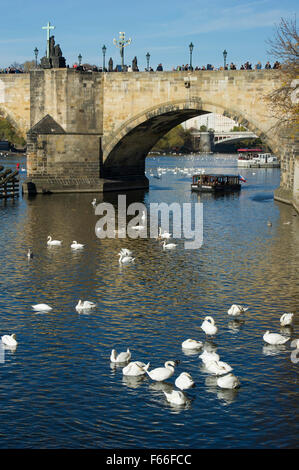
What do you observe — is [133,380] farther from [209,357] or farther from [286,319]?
[286,319]

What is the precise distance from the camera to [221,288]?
72.6 feet

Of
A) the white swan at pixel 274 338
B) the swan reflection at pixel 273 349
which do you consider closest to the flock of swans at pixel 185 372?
the white swan at pixel 274 338

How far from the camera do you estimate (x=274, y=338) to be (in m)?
16.2

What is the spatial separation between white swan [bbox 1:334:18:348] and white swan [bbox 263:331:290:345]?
239 inches

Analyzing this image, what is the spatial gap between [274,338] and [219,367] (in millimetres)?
2517

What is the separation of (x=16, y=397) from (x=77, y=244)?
1578cm

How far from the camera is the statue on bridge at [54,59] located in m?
52.2

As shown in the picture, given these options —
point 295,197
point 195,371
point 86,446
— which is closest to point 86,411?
point 86,446

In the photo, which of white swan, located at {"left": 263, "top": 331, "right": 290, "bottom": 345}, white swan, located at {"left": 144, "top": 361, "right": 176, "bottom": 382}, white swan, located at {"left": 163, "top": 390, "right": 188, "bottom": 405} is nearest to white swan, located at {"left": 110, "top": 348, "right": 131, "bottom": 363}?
white swan, located at {"left": 144, "top": 361, "right": 176, "bottom": 382}

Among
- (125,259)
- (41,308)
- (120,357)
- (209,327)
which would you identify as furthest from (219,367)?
(125,259)

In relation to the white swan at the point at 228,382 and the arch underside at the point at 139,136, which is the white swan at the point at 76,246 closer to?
the white swan at the point at 228,382

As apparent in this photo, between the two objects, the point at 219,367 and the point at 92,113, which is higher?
the point at 92,113

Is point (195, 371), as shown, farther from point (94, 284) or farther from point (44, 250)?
point (44, 250)
